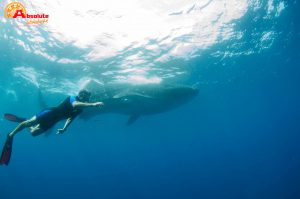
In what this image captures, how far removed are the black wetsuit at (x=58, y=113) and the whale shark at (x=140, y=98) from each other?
37.3 feet

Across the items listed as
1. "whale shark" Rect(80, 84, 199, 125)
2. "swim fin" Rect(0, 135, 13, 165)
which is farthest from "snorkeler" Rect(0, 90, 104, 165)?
"whale shark" Rect(80, 84, 199, 125)

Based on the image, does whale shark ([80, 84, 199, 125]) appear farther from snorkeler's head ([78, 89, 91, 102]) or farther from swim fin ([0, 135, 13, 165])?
swim fin ([0, 135, 13, 165])

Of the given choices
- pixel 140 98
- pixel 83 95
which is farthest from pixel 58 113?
pixel 140 98

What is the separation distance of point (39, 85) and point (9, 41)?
9.97m

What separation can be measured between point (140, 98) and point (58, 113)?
12.0 m

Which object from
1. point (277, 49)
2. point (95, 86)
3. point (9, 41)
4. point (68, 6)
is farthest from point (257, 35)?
point (9, 41)

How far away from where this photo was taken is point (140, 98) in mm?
19781

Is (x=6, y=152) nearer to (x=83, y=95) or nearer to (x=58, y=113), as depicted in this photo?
(x=58, y=113)

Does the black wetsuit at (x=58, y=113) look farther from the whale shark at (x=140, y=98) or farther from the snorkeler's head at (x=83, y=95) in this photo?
the whale shark at (x=140, y=98)

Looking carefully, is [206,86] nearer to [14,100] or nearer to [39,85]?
[39,85]

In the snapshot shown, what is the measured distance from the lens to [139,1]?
39.8 feet

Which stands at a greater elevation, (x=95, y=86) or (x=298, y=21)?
(x=298, y=21)

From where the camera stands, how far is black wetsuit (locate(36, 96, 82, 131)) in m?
7.79

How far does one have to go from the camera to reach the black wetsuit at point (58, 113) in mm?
7789
